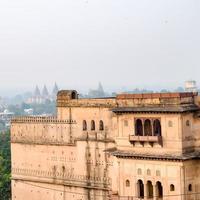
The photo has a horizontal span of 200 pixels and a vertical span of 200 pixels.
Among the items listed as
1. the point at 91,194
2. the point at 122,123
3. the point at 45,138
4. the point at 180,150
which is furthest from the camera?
the point at 45,138

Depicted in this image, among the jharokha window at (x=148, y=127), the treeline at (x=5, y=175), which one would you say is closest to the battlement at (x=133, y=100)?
the jharokha window at (x=148, y=127)

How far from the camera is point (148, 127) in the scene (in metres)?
34.0

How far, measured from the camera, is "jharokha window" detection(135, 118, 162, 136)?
33469 millimetres

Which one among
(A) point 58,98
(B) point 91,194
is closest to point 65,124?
(A) point 58,98

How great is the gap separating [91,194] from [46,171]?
12.8 ft

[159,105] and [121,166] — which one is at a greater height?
[159,105]

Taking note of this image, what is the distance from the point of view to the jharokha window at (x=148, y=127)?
110 feet

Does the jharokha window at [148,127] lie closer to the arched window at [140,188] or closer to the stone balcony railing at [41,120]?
the arched window at [140,188]

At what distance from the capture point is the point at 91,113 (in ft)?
125

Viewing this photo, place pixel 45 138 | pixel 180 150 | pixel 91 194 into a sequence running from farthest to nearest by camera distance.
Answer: pixel 45 138, pixel 91 194, pixel 180 150

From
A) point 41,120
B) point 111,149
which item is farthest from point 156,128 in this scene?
point 41,120

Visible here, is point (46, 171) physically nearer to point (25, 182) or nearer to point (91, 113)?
point (25, 182)

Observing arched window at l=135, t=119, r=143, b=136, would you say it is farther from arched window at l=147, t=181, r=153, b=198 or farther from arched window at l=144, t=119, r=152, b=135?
arched window at l=147, t=181, r=153, b=198

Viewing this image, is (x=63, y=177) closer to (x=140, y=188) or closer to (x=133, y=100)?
Answer: (x=140, y=188)
